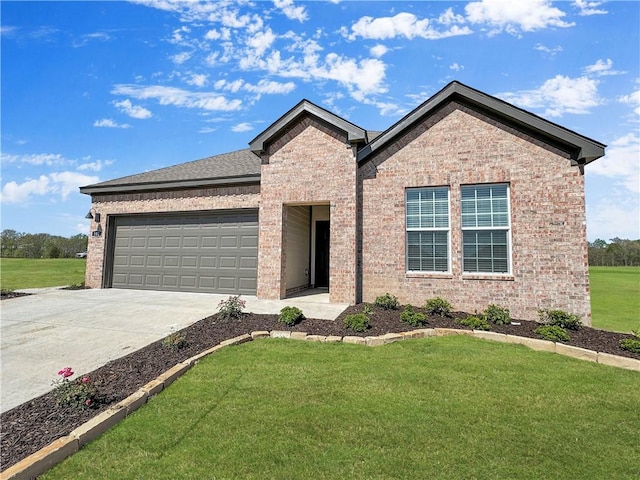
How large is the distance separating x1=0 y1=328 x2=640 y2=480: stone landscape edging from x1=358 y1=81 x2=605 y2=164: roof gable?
4.66 m

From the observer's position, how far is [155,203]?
460 inches

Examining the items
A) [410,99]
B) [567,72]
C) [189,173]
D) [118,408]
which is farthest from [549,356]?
[189,173]

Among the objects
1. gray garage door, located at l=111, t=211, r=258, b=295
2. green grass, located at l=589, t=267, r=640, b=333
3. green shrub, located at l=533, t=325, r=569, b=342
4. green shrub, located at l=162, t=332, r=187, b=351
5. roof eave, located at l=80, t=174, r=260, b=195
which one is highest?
roof eave, located at l=80, t=174, r=260, b=195

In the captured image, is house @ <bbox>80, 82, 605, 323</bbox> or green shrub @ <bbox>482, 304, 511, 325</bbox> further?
house @ <bbox>80, 82, 605, 323</bbox>

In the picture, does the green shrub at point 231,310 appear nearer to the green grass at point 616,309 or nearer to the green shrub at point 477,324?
the green shrub at point 477,324

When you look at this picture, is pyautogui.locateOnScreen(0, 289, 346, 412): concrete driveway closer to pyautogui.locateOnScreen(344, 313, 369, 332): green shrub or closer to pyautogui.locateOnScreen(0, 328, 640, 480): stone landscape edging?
pyautogui.locateOnScreen(344, 313, 369, 332): green shrub

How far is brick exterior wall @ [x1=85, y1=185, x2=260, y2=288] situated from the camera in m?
10.6

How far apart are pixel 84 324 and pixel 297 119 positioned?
305 inches

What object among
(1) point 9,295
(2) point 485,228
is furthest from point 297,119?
(1) point 9,295

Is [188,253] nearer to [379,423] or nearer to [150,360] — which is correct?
[150,360]

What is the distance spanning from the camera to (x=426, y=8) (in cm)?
814

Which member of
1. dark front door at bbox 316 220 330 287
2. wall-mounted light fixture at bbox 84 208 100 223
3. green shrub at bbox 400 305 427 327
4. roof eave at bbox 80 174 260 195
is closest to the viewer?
green shrub at bbox 400 305 427 327

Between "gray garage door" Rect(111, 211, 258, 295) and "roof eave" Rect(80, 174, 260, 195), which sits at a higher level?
"roof eave" Rect(80, 174, 260, 195)

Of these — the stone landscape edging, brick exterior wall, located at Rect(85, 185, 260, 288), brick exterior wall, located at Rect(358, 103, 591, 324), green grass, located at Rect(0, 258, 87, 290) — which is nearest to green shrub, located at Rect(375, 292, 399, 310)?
brick exterior wall, located at Rect(358, 103, 591, 324)
